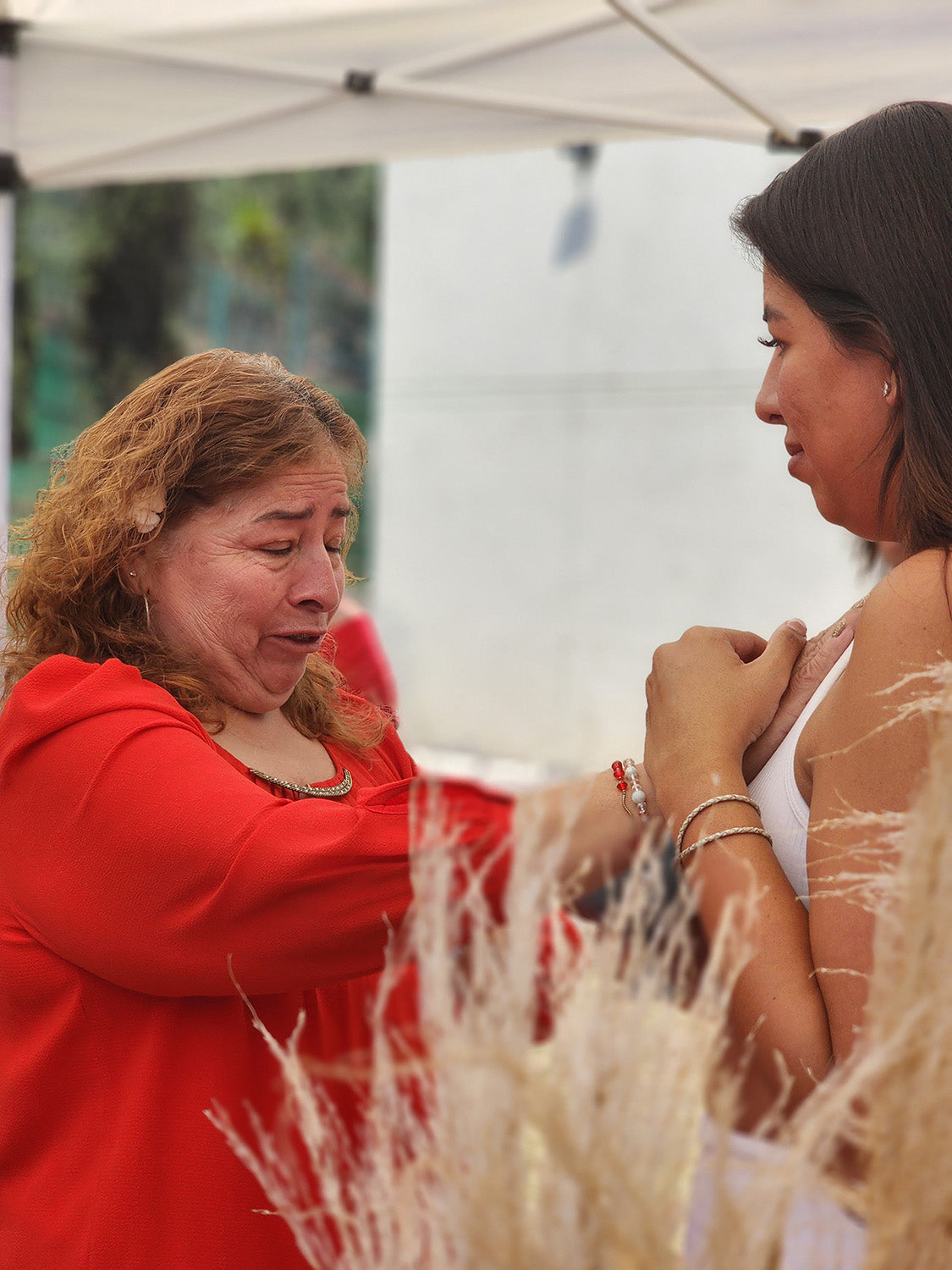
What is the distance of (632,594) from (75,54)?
5.10 m

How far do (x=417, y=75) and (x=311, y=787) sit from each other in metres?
2.00

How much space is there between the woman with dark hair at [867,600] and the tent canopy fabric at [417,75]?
1442 millimetres

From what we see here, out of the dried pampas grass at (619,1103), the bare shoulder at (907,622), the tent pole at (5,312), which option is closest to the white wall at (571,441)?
the tent pole at (5,312)

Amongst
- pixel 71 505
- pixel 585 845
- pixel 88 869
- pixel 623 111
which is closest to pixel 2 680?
pixel 71 505

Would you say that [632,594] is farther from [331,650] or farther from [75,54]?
[331,650]

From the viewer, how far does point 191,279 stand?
25.2m

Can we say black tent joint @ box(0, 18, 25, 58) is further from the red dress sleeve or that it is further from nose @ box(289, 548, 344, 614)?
the red dress sleeve

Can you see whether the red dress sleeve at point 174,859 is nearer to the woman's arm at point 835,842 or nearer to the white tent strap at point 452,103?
the woman's arm at point 835,842

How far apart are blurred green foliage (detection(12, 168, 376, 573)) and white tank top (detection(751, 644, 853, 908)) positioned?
71.6 feet

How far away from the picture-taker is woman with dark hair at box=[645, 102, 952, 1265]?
1.26 m

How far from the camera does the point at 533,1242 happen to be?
706mm

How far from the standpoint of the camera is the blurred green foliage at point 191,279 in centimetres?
2366

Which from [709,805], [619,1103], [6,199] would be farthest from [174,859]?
[6,199]

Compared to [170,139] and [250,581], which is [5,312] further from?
[250,581]
